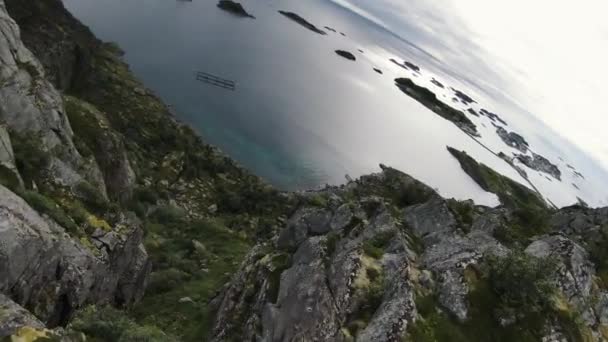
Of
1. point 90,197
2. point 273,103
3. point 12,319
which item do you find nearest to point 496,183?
point 273,103

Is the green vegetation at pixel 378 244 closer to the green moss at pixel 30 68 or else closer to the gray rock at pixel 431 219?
the gray rock at pixel 431 219

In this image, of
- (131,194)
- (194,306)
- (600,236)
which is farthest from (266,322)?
(600,236)

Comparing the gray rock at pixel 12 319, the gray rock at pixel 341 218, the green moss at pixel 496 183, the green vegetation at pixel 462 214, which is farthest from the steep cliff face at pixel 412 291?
the green moss at pixel 496 183

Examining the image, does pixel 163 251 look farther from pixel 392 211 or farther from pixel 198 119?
pixel 198 119

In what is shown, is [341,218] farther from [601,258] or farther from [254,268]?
[601,258]

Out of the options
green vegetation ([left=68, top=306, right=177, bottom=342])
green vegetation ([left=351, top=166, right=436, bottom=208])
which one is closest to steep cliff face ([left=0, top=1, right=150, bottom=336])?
green vegetation ([left=68, top=306, right=177, bottom=342])

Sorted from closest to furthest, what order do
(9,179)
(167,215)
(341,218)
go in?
(9,179) → (341,218) → (167,215)

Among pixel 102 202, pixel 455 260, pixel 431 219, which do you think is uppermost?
pixel 455 260

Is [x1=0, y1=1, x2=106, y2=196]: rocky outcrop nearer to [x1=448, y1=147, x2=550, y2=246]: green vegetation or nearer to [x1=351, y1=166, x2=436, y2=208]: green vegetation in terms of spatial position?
[x1=351, y1=166, x2=436, y2=208]: green vegetation

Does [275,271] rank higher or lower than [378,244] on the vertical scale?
lower
